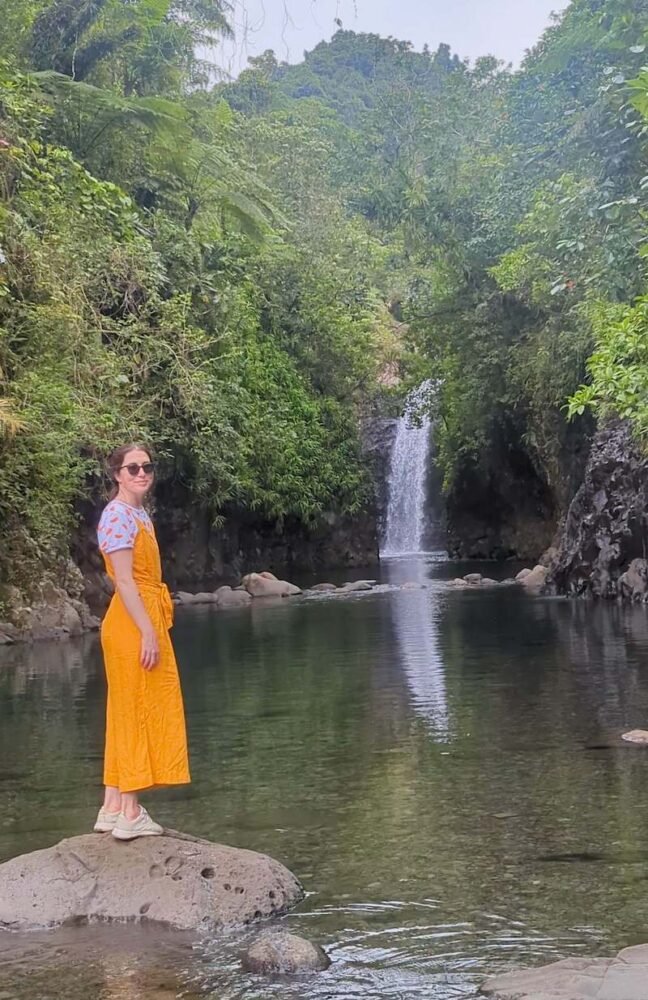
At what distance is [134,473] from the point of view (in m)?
6.30

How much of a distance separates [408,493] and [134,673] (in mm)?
40436

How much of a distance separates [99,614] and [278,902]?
64.0 ft

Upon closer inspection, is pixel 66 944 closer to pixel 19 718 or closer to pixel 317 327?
pixel 19 718

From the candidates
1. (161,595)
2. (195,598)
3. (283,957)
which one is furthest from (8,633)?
(283,957)

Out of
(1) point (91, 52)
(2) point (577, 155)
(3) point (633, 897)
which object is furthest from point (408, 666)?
(1) point (91, 52)

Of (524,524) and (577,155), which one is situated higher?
(577,155)

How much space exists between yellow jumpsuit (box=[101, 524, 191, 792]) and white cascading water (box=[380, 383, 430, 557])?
39.6m

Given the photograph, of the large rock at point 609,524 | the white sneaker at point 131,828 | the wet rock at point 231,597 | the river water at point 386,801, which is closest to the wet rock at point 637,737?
the river water at point 386,801

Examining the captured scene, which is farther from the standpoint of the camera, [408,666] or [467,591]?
[467,591]

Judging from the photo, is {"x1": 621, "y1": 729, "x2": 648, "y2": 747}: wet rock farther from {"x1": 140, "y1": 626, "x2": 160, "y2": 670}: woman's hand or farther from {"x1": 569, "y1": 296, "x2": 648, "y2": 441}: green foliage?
{"x1": 140, "y1": 626, "x2": 160, "y2": 670}: woman's hand

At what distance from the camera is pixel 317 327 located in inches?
1559

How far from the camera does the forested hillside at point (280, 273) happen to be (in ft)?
64.6

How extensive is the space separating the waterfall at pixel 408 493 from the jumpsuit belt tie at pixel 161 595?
39.3 meters

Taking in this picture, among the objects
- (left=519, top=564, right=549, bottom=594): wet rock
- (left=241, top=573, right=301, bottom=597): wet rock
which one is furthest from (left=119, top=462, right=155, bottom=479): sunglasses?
(left=241, top=573, right=301, bottom=597): wet rock
